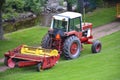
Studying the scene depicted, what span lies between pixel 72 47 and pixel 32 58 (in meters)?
3.19

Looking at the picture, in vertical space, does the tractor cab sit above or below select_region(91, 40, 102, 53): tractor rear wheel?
above

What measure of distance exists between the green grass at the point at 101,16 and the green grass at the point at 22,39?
4.88 metres

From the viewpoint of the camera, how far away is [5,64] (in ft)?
65.7

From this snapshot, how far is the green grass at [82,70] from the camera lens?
55.5 ft

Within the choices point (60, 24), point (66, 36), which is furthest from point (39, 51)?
point (60, 24)

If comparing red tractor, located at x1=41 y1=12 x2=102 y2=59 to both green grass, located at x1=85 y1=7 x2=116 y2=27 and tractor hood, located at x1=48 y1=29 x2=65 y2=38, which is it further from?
green grass, located at x1=85 y1=7 x2=116 y2=27

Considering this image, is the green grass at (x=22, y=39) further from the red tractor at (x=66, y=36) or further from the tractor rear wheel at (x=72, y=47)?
the tractor rear wheel at (x=72, y=47)

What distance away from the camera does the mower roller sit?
19.0 m

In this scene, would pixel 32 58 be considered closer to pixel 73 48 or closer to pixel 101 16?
pixel 73 48

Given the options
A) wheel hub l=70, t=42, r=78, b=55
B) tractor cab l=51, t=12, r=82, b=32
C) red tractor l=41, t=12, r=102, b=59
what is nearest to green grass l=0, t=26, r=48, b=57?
red tractor l=41, t=12, r=102, b=59

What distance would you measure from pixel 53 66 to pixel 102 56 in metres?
3.01

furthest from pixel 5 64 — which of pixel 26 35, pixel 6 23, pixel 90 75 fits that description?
pixel 6 23

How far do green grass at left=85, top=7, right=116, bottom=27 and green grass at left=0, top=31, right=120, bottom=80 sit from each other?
965 cm

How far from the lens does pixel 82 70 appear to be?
18.2 metres
